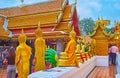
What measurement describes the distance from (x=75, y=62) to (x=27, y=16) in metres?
11.2

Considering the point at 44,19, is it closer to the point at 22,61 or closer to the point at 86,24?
the point at 22,61

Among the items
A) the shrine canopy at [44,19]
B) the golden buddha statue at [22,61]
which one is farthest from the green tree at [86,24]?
the golden buddha statue at [22,61]

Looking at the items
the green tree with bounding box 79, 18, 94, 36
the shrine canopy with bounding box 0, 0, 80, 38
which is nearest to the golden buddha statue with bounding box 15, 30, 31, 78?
the shrine canopy with bounding box 0, 0, 80, 38

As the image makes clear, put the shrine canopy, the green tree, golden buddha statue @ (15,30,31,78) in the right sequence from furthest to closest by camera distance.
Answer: the green tree, the shrine canopy, golden buddha statue @ (15,30,31,78)

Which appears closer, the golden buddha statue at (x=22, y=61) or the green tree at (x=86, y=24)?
the golden buddha statue at (x=22, y=61)

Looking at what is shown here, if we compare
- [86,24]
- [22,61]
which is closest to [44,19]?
[22,61]

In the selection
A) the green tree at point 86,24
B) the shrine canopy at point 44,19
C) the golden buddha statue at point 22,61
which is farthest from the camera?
the green tree at point 86,24

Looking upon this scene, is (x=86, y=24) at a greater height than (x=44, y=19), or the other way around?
(x=86, y=24)

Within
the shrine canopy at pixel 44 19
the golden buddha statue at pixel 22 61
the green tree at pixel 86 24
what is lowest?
the golden buddha statue at pixel 22 61

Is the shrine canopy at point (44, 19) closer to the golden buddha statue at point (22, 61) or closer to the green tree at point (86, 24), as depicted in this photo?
the golden buddha statue at point (22, 61)

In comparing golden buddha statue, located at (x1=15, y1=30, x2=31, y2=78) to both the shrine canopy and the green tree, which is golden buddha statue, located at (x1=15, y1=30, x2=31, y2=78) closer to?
the shrine canopy

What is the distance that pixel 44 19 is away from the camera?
13805mm

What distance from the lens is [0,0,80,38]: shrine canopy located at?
41.8ft

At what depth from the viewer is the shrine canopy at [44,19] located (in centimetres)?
1273
